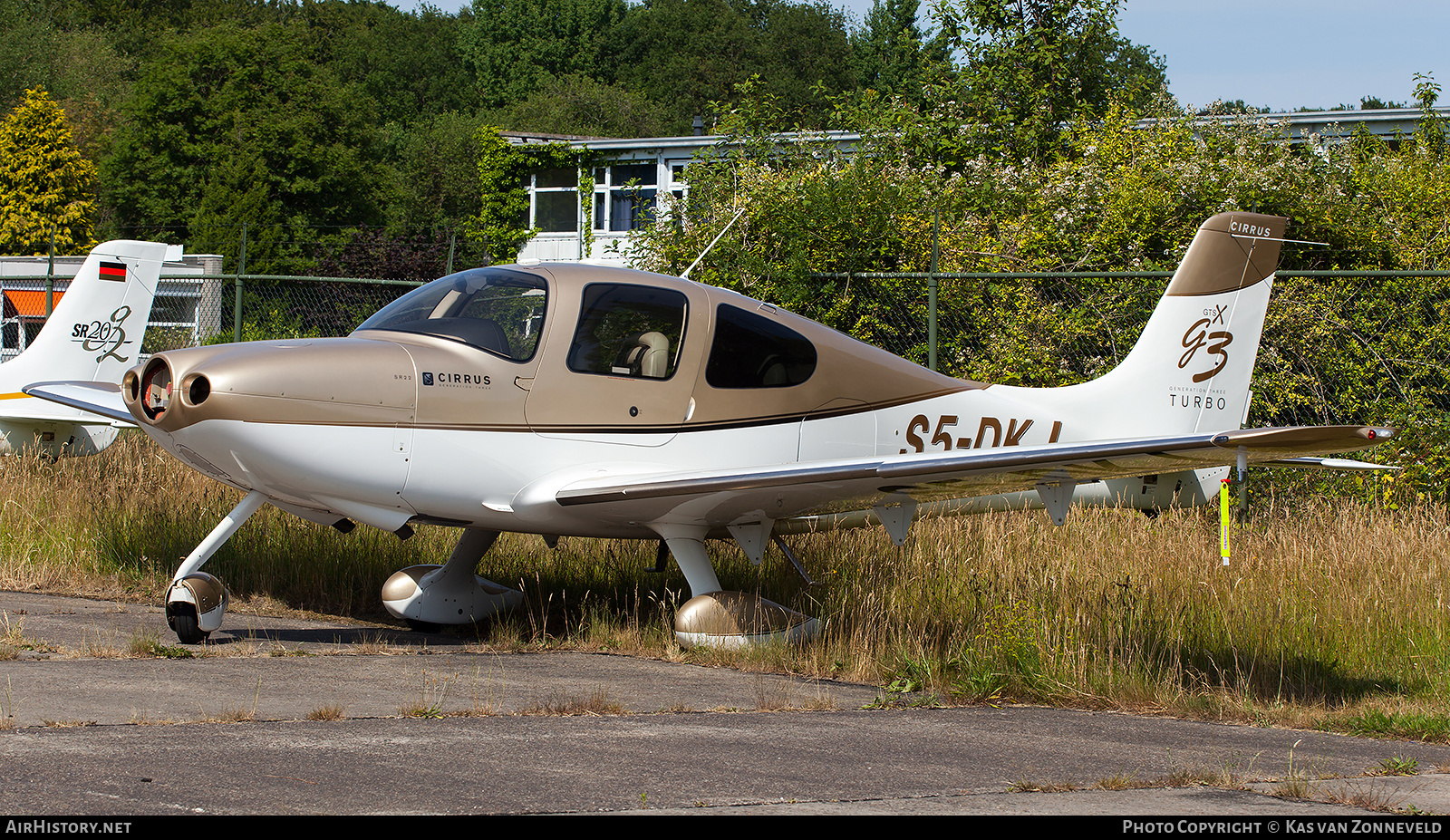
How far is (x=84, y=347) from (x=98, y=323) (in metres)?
0.25

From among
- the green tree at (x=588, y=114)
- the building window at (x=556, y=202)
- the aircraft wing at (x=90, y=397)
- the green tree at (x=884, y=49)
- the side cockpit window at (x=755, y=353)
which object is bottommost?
the aircraft wing at (x=90, y=397)

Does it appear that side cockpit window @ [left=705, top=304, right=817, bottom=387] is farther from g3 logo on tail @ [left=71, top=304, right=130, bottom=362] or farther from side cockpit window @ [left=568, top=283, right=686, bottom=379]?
g3 logo on tail @ [left=71, top=304, right=130, bottom=362]

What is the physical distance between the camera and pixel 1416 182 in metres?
14.1

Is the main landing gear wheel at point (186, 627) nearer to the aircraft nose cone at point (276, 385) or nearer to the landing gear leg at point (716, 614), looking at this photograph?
the aircraft nose cone at point (276, 385)

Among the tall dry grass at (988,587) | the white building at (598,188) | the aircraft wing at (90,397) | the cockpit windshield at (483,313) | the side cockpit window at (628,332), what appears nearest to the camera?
the tall dry grass at (988,587)

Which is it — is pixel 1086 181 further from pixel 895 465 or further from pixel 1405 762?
pixel 1405 762

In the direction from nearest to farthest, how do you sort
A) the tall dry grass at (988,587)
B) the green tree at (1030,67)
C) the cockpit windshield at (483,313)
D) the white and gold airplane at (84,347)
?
the tall dry grass at (988,587), the cockpit windshield at (483,313), the white and gold airplane at (84,347), the green tree at (1030,67)

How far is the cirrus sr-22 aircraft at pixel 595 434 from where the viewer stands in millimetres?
5969

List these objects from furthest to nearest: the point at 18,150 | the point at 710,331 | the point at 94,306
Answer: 1. the point at 18,150
2. the point at 94,306
3. the point at 710,331

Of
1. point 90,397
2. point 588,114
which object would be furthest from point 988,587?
point 588,114

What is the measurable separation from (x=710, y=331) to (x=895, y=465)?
1396 mm

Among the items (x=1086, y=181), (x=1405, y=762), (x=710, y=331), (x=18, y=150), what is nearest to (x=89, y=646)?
(x=710, y=331)

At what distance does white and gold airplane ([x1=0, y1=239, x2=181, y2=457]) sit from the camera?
428 inches

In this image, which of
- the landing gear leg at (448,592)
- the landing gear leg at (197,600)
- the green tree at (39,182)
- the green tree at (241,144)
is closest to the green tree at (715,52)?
the green tree at (241,144)
